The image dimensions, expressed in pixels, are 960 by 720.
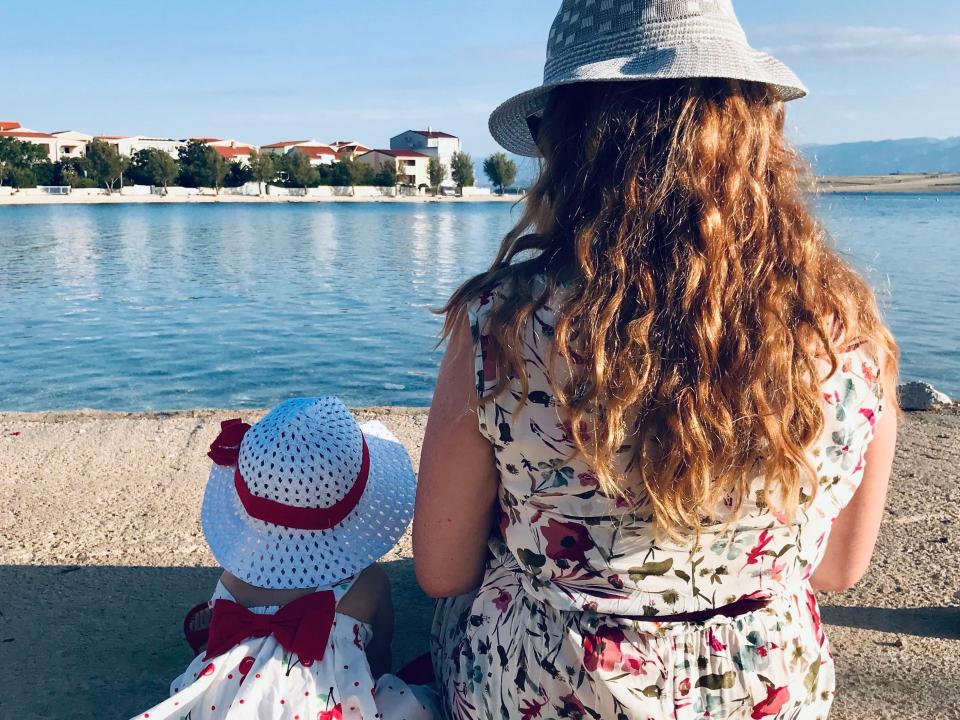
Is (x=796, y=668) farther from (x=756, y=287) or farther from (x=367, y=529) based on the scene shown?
(x=367, y=529)

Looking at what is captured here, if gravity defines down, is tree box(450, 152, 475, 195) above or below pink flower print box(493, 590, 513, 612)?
above

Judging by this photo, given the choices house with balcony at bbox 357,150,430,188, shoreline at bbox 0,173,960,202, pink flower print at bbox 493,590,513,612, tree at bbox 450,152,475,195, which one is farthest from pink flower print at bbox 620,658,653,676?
tree at bbox 450,152,475,195

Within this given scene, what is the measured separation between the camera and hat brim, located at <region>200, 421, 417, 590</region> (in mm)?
1565

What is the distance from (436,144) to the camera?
91375mm

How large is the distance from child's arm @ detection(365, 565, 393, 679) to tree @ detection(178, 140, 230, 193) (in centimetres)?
7568

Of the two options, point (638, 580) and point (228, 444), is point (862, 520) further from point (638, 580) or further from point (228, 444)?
point (228, 444)

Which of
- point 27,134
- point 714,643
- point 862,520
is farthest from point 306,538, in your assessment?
point 27,134

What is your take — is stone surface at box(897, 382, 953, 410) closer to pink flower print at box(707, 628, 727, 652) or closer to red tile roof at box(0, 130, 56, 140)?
pink flower print at box(707, 628, 727, 652)

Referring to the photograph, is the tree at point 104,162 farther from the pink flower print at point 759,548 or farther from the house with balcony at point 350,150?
the pink flower print at point 759,548

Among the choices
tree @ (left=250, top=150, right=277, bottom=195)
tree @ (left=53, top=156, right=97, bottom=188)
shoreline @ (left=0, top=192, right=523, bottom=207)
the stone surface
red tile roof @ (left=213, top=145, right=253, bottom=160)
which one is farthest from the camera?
red tile roof @ (left=213, top=145, right=253, bottom=160)

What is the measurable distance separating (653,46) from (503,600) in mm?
872

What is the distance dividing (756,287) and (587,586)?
1.60 ft

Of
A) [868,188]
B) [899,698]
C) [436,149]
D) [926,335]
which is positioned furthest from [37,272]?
[868,188]

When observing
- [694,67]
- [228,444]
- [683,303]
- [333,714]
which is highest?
[694,67]
